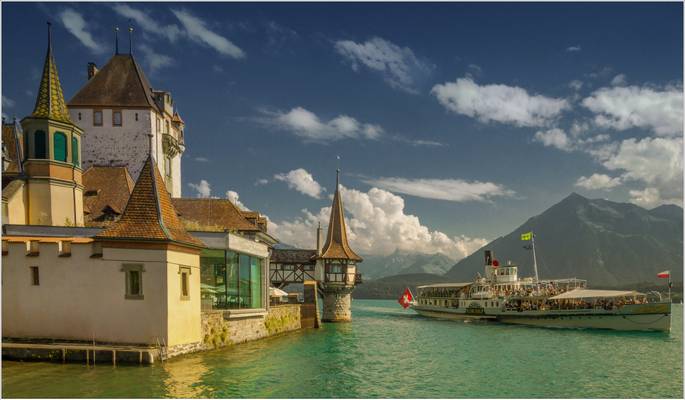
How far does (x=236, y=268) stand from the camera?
2819 centimetres

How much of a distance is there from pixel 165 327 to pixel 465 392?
10951 mm

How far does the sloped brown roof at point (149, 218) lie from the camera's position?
20562 millimetres

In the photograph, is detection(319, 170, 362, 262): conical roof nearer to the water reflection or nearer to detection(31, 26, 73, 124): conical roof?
detection(31, 26, 73, 124): conical roof

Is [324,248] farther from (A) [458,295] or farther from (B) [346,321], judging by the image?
(A) [458,295]

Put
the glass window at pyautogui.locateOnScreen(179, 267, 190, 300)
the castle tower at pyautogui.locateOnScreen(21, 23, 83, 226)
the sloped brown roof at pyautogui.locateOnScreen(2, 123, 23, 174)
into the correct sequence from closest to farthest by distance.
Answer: the glass window at pyautogui.locateOnScreen(179, 267, 190, 300)
the castle tower at pyautogui.locateOnScreen(21, 23, 83, 226)
the sloped brown roof at pyautogui.locateOnScreen(2, 123, 23, 174)

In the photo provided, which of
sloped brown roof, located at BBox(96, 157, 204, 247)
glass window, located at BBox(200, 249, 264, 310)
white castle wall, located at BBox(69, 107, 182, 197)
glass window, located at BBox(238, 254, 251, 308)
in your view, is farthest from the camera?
white castle wall, located at BBox(69, 107, 182, 197)

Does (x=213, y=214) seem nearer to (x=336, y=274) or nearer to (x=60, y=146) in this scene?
(x=60, y=146)

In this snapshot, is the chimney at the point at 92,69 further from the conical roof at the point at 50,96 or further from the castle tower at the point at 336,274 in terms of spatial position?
the castle tower at the point at 336,274

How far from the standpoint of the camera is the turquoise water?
658 inches

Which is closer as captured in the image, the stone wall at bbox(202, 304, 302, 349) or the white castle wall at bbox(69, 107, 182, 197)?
the stone wall at bbox(202, 304, 302, 349)

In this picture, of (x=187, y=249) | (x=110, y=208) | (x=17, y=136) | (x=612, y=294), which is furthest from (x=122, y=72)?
(x=612, y=294)

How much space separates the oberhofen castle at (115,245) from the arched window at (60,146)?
5 cm

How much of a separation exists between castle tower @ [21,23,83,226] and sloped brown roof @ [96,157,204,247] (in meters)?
8.80

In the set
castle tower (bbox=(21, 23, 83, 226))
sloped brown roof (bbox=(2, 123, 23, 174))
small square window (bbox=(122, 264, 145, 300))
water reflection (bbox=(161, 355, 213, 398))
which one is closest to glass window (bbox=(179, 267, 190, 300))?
small square window (bbox=(122, 264, 145, 300))
